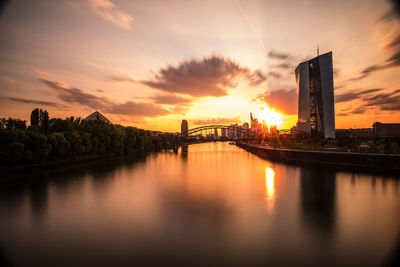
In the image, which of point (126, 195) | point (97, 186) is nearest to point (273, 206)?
point (126, 195)

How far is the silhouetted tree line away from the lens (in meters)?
24.8

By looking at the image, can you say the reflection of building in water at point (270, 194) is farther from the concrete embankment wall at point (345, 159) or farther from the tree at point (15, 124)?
the tree at point (15, 124)

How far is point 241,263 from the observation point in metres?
7.62

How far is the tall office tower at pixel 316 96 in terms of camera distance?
9344 centimetres

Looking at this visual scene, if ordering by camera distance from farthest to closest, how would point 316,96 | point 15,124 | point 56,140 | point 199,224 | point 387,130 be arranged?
point 387,130, point 316,96, point 15,124, point 56,140, point 199,224

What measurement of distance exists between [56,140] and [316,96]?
97555mm

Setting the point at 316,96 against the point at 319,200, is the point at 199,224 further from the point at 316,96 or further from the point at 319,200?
the point at 316,96

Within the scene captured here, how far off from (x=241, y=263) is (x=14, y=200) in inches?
632

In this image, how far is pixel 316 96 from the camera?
9681 centimetres

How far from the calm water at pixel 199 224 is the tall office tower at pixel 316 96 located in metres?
82.1

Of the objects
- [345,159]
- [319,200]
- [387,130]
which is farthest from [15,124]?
[387,130]

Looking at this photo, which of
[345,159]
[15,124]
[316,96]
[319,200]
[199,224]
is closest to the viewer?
[199,224]

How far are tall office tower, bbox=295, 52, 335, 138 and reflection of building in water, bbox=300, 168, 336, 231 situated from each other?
7865cm

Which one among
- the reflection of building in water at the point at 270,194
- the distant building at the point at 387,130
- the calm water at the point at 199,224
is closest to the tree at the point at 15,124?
the calm water at the point at 199,224
